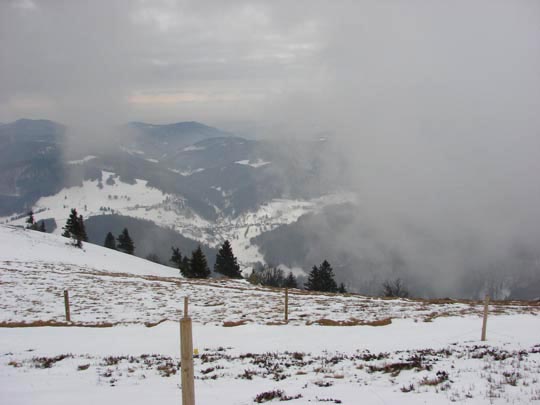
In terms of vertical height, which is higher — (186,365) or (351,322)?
(186,365)

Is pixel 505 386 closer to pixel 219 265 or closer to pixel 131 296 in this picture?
pixel 131 296

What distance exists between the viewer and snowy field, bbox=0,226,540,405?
29.0 feet

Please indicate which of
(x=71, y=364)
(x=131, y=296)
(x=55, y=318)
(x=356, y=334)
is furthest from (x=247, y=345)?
(x=131, y=296)

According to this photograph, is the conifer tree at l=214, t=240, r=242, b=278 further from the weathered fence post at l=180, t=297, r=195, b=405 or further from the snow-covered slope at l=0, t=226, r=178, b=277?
the weathered fence post at l=180, t=297, r=195, b=405

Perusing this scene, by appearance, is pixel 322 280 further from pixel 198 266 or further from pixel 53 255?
pixel 53 255

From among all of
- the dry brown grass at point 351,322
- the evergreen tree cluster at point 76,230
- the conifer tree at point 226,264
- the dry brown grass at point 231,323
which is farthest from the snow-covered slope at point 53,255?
the dry brown grass at point 351,322

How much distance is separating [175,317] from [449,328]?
15.6 meters

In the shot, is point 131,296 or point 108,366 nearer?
point 108,366

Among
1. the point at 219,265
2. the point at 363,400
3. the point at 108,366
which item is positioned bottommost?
the point at 219,265

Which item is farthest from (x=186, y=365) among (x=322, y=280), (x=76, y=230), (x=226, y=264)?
(x=76, y=230)

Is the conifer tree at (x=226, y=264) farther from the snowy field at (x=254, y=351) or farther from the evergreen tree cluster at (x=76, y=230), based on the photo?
the snowy field at (x=254, y=351)

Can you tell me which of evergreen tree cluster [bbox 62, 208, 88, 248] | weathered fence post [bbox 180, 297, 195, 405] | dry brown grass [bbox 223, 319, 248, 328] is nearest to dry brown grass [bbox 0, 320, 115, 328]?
dry brown grass [bbox 223, 319, 248, 328]

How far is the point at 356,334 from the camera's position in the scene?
18.6 metres

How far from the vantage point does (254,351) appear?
15.3 m
